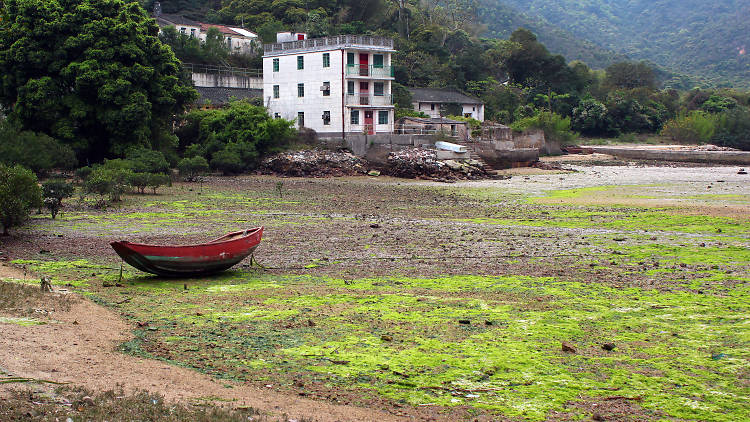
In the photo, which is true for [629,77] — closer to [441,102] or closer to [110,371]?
[441,102]

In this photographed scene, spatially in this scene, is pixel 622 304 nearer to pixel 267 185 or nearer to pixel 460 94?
pixel 267 185

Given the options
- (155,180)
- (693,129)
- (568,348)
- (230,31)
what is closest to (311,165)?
(155,180)

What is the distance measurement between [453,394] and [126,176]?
26.9 m

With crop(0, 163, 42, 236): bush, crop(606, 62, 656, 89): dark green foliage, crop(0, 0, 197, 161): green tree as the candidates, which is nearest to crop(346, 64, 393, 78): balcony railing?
crop(0, 0, 197, 161): green tree

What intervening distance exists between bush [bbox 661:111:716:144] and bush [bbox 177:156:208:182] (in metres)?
56.4

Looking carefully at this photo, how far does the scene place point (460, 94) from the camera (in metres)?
75.8

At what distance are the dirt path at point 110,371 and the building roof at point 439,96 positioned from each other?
196ft

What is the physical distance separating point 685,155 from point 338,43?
3154 cm

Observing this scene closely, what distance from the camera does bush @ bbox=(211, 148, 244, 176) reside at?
4653 cm

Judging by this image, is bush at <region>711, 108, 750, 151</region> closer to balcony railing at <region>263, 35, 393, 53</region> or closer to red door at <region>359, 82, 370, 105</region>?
balcony railing at <region>263, 35, 393, 53</region>

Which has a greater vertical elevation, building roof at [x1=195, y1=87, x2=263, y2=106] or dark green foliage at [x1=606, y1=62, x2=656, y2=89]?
dark green foliage at [x1=606, y1=62, x2=656, y2=89]

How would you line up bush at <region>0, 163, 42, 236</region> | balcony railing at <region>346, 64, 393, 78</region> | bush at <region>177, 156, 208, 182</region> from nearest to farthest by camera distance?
bush at <region>0, 163, 42, 236</region> → bush at <region>177, 156, 208, 182</region> → balcony railing at <region>346, 64, 393, 78</region>

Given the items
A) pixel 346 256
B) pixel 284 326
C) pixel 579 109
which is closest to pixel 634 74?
pixel 579 109

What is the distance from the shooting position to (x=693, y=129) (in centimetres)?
7981
